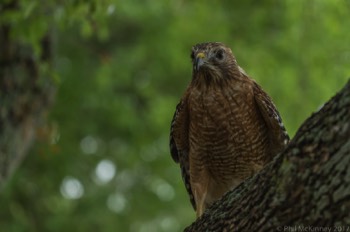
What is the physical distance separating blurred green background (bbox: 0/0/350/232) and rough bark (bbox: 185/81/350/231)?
22.3 ft

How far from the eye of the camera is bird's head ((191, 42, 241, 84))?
5.71 meters

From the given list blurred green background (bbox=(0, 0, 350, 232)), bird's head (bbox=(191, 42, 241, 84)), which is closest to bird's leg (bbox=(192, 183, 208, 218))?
bird's head (bbox=(191, 42, 241, 84))

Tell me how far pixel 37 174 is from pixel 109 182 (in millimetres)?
1615

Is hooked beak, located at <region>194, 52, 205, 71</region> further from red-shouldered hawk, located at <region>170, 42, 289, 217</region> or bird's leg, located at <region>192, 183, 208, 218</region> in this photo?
bird's leg, located at <region>192, 183, 208, 218</region>

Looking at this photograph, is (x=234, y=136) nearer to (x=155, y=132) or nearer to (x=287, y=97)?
(x=287, y=97)

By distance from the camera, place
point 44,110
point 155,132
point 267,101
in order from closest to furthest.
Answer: point 267,101 → point 44,110 → point 155,132

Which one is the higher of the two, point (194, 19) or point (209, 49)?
point (194, 19)

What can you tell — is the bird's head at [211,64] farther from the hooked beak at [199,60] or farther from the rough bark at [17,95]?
the rough bark at [17,95]

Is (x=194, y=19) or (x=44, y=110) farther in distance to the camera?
(x=194, y=19)

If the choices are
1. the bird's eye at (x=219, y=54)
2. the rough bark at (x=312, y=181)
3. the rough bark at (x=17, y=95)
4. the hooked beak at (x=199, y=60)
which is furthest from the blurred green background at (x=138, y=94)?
the rough bark at (x=312, y=181)

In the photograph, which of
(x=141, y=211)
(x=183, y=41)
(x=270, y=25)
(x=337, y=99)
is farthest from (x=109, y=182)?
(x=337, y=99)

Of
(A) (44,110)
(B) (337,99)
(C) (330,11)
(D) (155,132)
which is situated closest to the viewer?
(B) (337,99)

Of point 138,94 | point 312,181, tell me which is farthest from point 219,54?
point 138,94

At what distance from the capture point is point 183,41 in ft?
37.0
